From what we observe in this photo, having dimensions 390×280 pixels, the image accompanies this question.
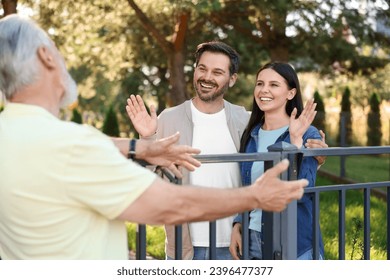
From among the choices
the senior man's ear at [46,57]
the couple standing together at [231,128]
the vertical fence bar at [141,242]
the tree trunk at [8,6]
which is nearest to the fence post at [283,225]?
the couple standing together at [231,128]

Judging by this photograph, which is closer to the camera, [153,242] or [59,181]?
[59,181]

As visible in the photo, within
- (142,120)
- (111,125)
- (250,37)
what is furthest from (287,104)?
(111,125)

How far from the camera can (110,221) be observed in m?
2.25

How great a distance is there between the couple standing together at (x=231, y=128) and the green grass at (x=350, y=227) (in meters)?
1.19

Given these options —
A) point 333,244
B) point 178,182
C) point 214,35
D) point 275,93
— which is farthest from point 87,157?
point 214,35

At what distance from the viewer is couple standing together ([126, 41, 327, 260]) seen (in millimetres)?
3570

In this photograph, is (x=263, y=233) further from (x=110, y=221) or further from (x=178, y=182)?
(x=110, y=221)

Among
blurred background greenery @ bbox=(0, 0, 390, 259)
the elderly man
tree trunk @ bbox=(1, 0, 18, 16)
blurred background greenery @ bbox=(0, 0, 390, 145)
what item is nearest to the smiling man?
the elderly man

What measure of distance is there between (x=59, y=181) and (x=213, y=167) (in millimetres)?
1844

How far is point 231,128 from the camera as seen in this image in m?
4.00

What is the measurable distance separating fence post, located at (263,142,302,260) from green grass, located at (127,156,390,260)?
150cm

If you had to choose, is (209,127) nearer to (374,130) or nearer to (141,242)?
(141,242)

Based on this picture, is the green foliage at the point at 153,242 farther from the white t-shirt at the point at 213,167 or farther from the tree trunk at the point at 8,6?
the tree trunk at the point at 8,6

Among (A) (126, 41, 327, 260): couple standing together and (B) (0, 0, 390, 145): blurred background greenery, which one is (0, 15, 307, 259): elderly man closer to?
(A) (126, 41, 327, 260): couple standing together
